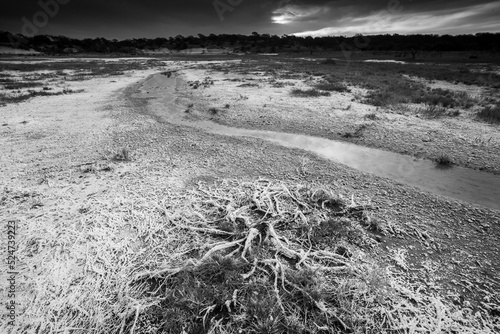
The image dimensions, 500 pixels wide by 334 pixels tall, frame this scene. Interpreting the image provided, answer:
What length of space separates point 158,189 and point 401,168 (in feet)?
26.3

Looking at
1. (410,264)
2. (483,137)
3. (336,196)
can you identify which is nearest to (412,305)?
(410,264)

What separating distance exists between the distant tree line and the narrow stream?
80781mm

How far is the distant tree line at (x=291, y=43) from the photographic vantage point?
91500mm

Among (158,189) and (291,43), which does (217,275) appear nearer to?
(158,189)

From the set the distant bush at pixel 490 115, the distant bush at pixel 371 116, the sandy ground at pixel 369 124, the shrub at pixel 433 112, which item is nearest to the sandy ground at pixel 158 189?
the sandy ground at pixel 369 124

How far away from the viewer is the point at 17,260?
14.4 ft

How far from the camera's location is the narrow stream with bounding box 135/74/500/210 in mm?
6809

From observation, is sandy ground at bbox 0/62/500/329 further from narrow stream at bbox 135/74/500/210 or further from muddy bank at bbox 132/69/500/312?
narrow stream at bbox 135/74/500/210

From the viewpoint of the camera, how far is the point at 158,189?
6.66 metres

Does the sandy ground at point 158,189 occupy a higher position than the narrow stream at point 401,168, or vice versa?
the sandy ground at point 158,189

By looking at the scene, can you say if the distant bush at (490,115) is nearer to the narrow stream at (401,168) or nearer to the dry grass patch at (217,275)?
the narrow stream at (401,168)

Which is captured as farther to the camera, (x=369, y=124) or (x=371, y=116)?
(x=371, y=116)

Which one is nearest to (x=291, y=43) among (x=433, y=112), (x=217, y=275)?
(x=433, y=112)

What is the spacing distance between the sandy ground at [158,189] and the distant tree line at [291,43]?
83662 millimetres
